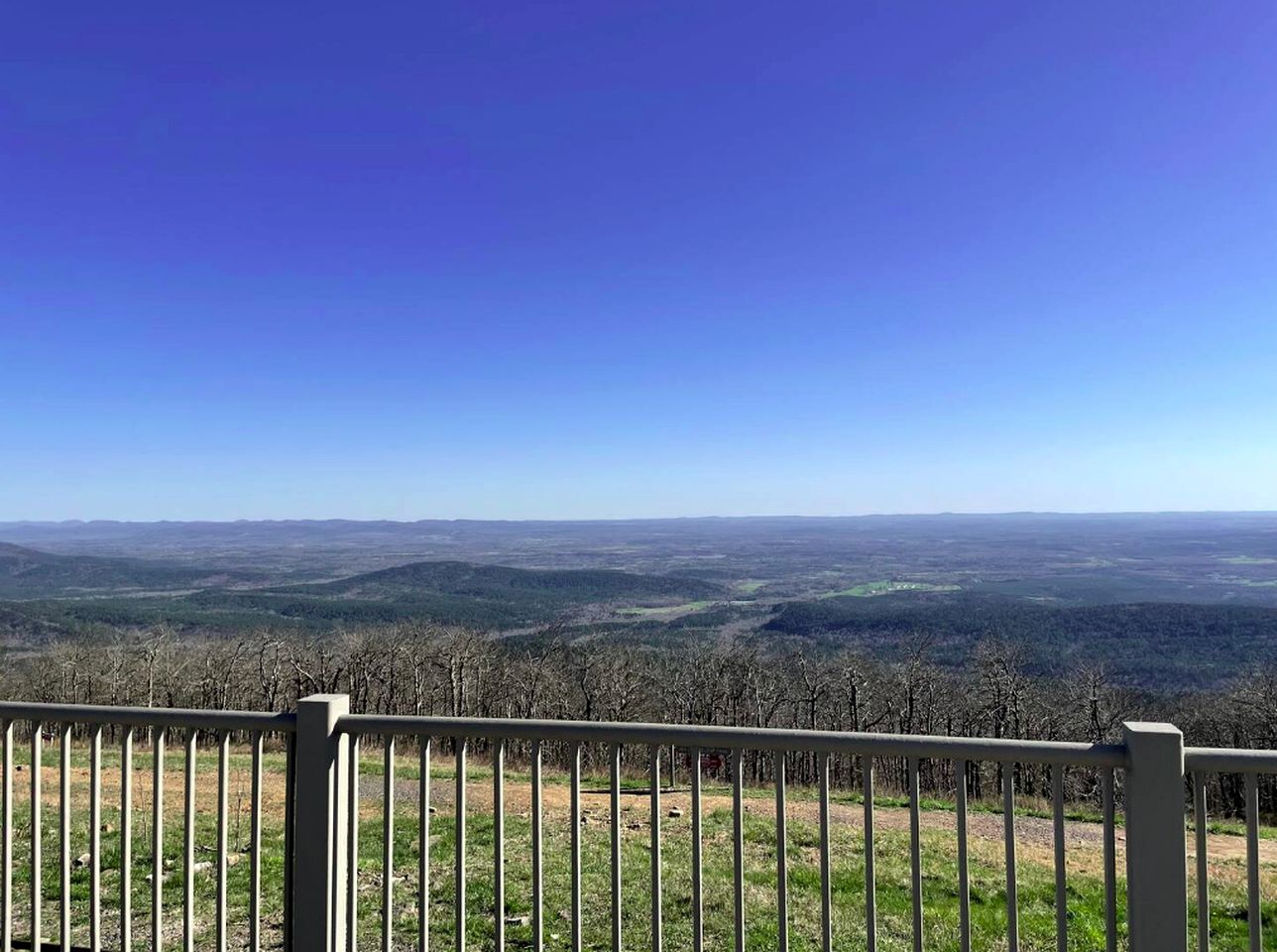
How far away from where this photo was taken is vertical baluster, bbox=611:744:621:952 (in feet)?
5.80

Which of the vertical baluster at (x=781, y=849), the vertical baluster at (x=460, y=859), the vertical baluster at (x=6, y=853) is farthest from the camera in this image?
the vertical baluster at (x=6, y=853)

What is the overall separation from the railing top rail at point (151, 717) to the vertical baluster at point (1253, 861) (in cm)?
228

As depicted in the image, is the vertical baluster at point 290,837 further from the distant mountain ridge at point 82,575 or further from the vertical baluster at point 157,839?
the distant mountain ridge at point 82,575

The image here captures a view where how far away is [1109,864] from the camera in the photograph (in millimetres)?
1709

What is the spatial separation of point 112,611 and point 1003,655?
69.6 m

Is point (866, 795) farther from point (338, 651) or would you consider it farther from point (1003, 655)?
point (338, 651)

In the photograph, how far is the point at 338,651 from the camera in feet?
103

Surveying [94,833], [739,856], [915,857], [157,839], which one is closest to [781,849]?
[739,856]

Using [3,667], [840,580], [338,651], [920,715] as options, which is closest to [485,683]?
[338,651]

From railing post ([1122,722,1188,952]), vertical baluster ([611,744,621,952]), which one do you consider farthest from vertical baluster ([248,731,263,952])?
railing post ([1122,722,1188,952])

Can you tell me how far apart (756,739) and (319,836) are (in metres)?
1.17

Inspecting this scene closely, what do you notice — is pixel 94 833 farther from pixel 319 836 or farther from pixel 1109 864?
pixel 1109 864

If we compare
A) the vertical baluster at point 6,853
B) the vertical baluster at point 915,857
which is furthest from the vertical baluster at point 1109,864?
the vertical baluster at point 6,853

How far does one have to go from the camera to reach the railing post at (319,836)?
1930mm
